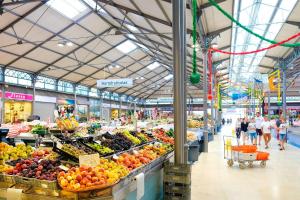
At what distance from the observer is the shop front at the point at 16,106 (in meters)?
16.9

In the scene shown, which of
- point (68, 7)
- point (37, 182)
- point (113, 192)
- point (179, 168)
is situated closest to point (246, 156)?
point (179, 168)

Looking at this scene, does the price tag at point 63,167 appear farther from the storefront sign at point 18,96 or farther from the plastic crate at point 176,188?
the storefront sign at point 18,96

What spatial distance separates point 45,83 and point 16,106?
10.2ft

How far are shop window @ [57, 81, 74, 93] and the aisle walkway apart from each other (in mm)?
15962

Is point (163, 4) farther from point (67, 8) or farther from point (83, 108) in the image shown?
point (83, 108)

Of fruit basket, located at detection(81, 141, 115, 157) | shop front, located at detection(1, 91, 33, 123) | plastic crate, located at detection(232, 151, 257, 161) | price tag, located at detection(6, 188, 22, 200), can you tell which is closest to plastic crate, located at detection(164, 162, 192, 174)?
fruit basket, located at detection(81, 141, 115, 157)

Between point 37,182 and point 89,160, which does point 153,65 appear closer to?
point 89,160

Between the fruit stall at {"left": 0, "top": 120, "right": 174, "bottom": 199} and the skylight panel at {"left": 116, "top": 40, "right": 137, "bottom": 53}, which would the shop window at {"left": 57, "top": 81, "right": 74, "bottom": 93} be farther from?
the fruit stall at {"left": 0, "top": 120, "right": 174, "bottom": 199}

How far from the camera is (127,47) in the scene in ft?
65.8

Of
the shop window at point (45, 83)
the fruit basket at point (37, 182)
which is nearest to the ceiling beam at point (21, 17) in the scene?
the shop window at point (45, 83)

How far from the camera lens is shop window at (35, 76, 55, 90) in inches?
770

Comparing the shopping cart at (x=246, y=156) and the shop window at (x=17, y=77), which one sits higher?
the shop window at (x=17, y=77)

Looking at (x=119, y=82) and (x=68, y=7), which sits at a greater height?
(x=68, y=7)

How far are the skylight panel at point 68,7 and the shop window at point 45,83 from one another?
7415mm
